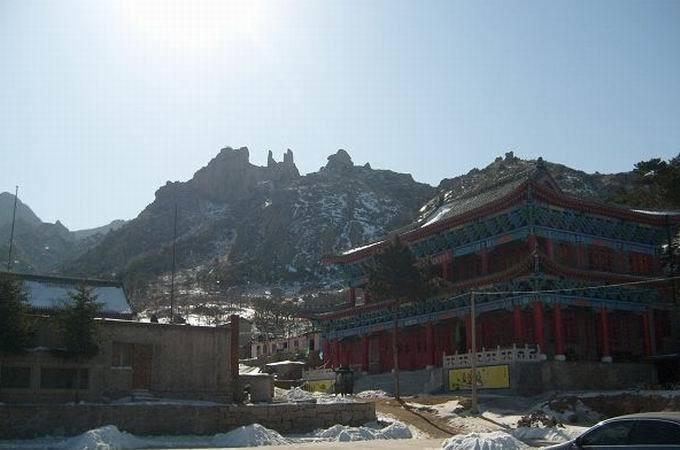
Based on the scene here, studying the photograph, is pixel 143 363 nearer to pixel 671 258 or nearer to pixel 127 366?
pixel 127 366

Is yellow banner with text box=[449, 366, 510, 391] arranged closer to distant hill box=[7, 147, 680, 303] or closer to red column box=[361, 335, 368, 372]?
red column box=[361, 335, 368, 372]

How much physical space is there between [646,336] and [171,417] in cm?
3361

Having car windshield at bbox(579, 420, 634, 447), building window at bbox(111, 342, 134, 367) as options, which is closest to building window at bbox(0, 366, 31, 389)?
building window at bbox(111, 342, 134, 367)

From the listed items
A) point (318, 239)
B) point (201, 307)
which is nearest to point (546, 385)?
point (201, 307)

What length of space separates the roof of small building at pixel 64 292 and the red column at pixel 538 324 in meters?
23.2

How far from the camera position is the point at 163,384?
30625 millimetres

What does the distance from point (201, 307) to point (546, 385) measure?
87.1 m

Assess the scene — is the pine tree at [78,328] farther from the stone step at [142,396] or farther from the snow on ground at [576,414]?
the snow on ground at [576,414]

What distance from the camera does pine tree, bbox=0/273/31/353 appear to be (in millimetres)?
26312

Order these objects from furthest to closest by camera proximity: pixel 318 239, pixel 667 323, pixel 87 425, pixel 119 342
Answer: pixel 318 239, pixel 667 323, pixel 119 342, pixel 87 425

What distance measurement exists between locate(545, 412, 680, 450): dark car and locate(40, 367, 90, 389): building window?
2061 centimetres

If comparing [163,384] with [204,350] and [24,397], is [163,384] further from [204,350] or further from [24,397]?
[24,397]

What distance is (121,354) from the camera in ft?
99.0

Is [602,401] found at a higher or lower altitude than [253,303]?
lower
